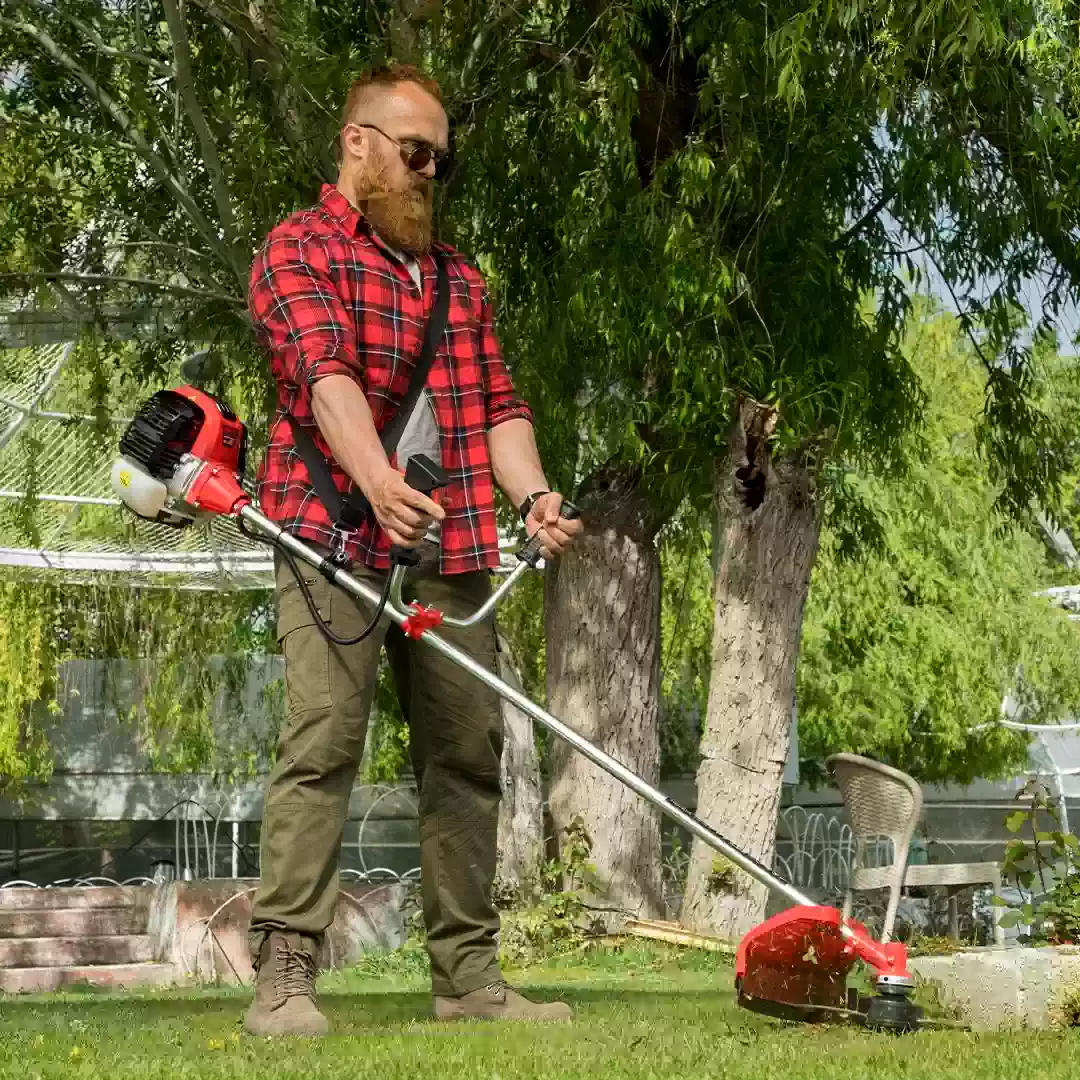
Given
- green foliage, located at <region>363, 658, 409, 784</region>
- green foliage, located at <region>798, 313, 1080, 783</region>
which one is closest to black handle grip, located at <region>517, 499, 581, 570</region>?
green foliage, located at <region>363, 658, 409, 784</region>

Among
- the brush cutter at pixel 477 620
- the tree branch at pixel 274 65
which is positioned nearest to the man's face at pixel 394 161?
the brush cutter at pixel 477 620

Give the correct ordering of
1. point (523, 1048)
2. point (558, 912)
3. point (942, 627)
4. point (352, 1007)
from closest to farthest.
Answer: point (523, 1048), point (352, 1007), point (558, 912), point (942, 627)

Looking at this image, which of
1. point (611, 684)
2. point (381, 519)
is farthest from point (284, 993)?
point (611, 684)

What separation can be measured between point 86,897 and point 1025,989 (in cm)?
1141

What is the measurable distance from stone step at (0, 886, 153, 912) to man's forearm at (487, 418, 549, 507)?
31.8ft

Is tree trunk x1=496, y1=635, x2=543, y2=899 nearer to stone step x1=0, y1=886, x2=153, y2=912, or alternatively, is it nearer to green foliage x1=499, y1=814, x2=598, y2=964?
green foliage x1=499, y1=814, x2=598, y2=964

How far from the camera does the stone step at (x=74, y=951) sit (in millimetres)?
13289

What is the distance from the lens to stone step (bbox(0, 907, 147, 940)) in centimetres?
1417

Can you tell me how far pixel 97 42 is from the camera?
10.6 metres

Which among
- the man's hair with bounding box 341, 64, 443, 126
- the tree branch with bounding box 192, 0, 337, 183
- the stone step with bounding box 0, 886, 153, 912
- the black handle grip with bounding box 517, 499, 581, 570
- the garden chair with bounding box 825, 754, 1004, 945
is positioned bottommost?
the stone step with bounding box 0, 886, 153, 912

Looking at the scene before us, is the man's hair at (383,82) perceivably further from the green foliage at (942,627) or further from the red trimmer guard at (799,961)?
the green foliage at (942,627)

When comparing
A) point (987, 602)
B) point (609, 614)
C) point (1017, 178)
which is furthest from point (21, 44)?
point (987, 602)

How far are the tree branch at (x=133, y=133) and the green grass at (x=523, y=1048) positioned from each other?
20.5 ft

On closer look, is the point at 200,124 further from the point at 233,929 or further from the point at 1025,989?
the point at 1025,989
